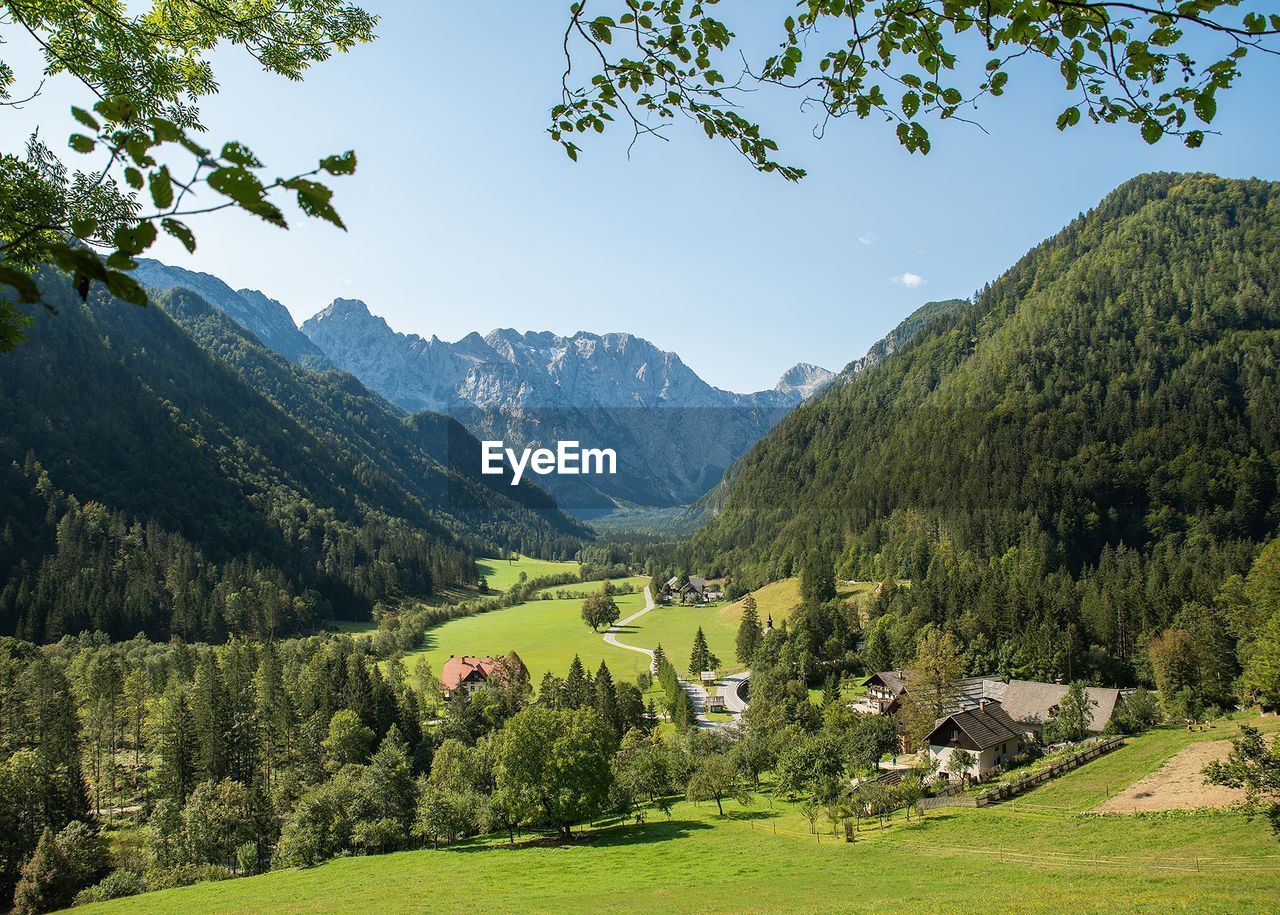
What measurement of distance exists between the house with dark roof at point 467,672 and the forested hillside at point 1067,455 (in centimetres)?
4321

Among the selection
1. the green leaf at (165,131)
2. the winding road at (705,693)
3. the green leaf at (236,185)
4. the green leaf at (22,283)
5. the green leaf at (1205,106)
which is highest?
the green leaf at (1205,106)

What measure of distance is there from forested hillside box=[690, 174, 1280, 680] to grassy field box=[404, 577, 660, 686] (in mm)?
35518

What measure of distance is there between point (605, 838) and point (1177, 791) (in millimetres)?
27941

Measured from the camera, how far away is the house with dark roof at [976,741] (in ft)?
146

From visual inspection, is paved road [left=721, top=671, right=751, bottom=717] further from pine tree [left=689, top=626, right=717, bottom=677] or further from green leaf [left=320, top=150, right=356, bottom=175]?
green leaf [left=320, top=150, right=356, bottom=175]

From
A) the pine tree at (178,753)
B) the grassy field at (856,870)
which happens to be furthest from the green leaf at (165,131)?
the pine tree at (178,753)

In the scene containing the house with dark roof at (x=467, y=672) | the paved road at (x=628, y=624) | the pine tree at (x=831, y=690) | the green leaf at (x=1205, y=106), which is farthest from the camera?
the paved road at (x=628, y=624)

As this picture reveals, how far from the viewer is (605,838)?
3853cm

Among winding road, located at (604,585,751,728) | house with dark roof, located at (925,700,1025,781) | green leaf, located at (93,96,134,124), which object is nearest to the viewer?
green leaf, located at (93,96,134,124)

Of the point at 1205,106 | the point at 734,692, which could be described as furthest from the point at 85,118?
the point at 734,692

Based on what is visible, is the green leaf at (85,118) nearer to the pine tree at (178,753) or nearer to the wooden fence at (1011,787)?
the wooden fence at (1011,787)

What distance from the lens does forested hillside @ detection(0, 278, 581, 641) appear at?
10494cm

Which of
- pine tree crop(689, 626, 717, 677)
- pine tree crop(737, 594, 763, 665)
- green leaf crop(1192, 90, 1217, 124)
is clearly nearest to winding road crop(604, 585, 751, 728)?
pine tree crop(689, 626, 717, 677)

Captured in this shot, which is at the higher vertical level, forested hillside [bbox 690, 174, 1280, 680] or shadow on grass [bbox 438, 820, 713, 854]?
forested hillside [bbox 690, 174, 1280, 680]
